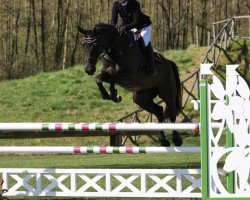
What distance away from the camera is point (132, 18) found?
7133 millimetres

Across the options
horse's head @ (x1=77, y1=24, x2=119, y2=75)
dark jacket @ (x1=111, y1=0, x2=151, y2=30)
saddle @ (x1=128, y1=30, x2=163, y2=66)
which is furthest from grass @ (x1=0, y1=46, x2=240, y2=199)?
horse's head @ (x1=77, y1=24, x2=119, y2=75)

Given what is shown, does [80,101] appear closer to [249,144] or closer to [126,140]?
[126,140]

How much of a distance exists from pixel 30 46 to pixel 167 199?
27.3 metres

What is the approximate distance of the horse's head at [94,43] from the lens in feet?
20.6

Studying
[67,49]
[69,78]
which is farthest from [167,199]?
[67,49]

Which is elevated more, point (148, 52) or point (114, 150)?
point (148, 52)

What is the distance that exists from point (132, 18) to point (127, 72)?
2.44 ft

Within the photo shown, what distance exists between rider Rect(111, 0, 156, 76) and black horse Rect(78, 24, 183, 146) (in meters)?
0.13

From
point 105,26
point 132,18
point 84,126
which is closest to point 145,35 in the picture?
point 132,18

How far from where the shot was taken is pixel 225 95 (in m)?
4.60

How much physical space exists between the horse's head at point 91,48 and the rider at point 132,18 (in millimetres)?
690

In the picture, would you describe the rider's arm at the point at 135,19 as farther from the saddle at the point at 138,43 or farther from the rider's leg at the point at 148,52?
the rider's leg at the point at 148,52

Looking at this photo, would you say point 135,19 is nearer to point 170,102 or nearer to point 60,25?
point 170,102

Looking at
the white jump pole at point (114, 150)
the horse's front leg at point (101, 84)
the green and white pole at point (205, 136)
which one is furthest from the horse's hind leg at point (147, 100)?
the green and white pole at point (205, 136)
